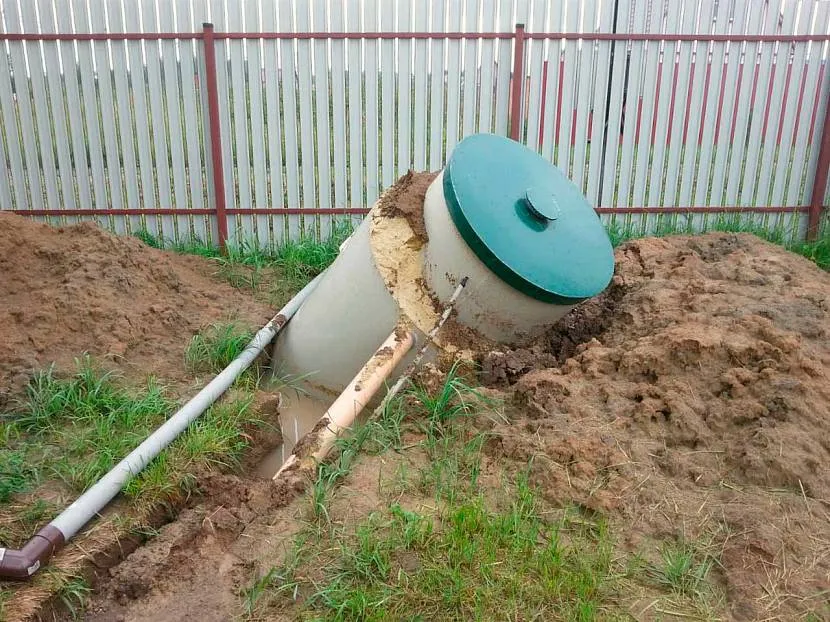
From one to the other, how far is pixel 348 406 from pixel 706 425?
4.66 ft

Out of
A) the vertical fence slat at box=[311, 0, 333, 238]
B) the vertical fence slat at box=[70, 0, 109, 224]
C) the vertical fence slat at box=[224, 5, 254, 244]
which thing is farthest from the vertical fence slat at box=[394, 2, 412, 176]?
the vertical fence slat at box=[70, 0, 109, 224]

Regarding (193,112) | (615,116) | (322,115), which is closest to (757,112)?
(615,116)

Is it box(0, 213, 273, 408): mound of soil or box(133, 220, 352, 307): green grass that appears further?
box(133, 220, 352, 307): green grass

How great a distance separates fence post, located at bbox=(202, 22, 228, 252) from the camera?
541 cm

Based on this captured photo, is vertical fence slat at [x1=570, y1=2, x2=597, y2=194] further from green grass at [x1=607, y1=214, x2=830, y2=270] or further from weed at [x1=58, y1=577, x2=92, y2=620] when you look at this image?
weed at [x1=58, y1=577, x2=92, y2=620]

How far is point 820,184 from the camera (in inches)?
233

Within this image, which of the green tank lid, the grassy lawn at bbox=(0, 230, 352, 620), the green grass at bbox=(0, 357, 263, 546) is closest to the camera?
the grassy lawn at bbox=(0, 230, 352, 620)

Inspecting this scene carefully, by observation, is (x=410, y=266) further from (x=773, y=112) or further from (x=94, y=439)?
(x=773, y=112)

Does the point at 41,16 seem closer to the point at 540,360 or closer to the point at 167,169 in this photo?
the point at 167,169

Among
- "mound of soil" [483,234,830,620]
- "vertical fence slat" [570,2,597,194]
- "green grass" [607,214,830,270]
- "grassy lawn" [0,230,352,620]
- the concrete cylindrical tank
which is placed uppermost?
"vertical fence slat" [570,2,597,194]

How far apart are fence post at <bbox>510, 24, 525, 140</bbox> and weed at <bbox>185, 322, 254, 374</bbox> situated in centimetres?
315

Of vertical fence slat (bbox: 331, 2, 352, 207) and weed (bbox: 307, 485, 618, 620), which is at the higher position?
vertical fence slat (bbox: 331, 2, 352, 207)

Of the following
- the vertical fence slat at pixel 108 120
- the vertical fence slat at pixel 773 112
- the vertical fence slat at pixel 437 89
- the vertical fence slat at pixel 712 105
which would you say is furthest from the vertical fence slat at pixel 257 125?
the vertical fence slat at pixel 773 112

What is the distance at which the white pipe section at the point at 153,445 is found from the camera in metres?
2.30
